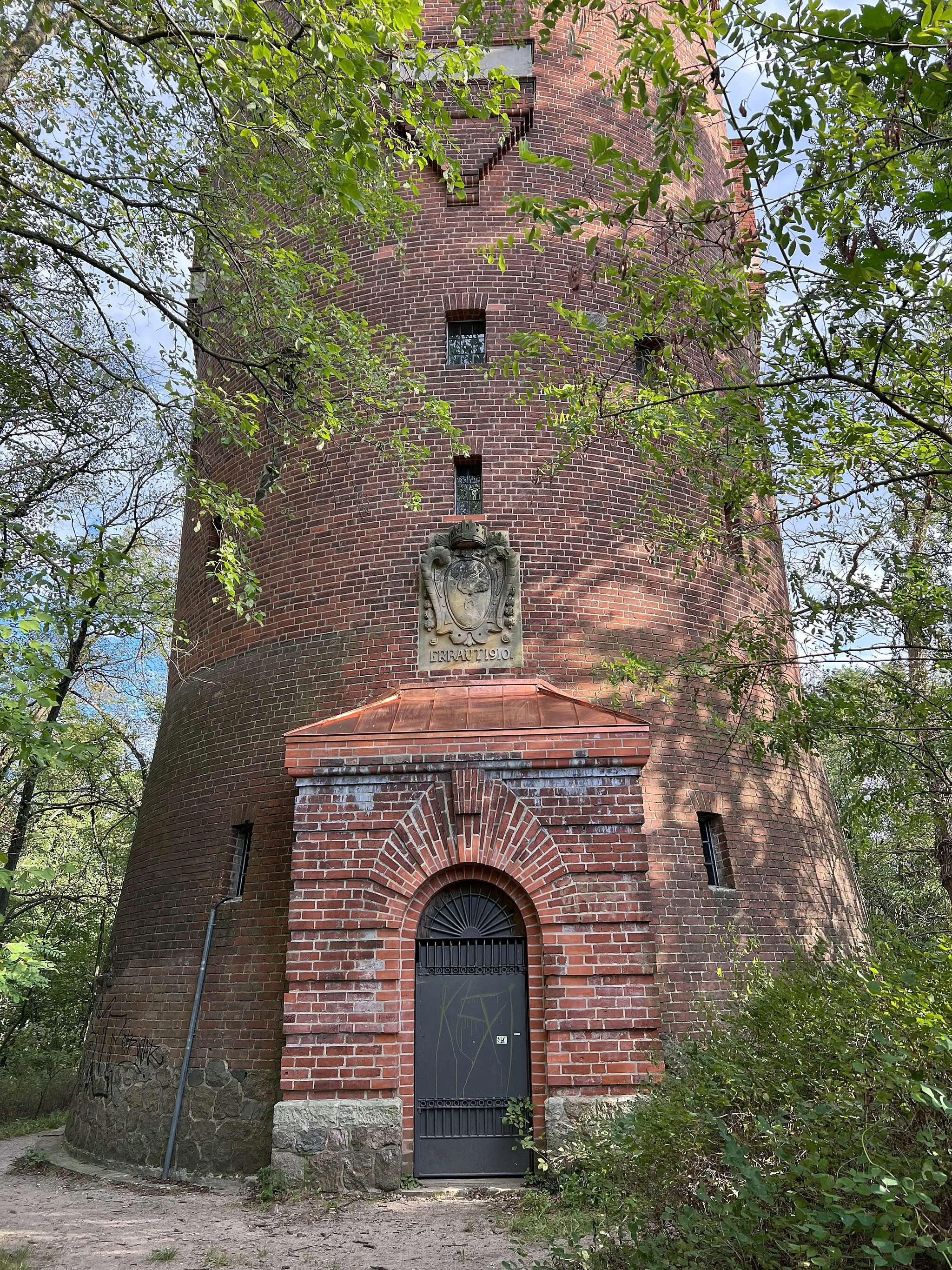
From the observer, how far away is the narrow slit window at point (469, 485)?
10.1m

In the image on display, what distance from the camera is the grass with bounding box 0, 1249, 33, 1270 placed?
5.72 m

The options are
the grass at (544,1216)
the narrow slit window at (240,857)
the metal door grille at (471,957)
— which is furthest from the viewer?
the narrow slit window at (240,857)

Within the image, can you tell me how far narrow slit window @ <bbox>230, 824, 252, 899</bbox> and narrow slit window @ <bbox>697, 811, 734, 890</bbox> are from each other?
4.72m

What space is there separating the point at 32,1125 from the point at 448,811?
1292 centimetres

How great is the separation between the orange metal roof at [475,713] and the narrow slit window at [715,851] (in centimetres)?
184

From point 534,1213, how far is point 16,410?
346 inches

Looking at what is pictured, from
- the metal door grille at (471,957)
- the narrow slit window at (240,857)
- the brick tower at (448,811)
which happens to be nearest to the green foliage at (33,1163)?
the brick tower at (448,811)

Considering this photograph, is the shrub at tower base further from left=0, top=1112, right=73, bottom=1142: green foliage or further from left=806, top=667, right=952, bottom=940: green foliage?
left=0, top=1112, right=73, bottom=1142: green foliage

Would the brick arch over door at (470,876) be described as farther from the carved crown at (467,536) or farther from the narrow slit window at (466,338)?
the narrow slit window at (466,338)

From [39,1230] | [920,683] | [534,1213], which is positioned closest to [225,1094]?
[39,1230]

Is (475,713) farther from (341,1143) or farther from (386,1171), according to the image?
(386,1171)

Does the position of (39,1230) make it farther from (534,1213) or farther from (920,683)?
(920,683)

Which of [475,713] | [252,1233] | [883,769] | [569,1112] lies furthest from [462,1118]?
[883,769]

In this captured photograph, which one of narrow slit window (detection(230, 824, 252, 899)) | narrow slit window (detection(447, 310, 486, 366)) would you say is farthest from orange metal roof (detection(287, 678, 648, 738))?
narrow slit window (detection(447, 310, 486, 366))
